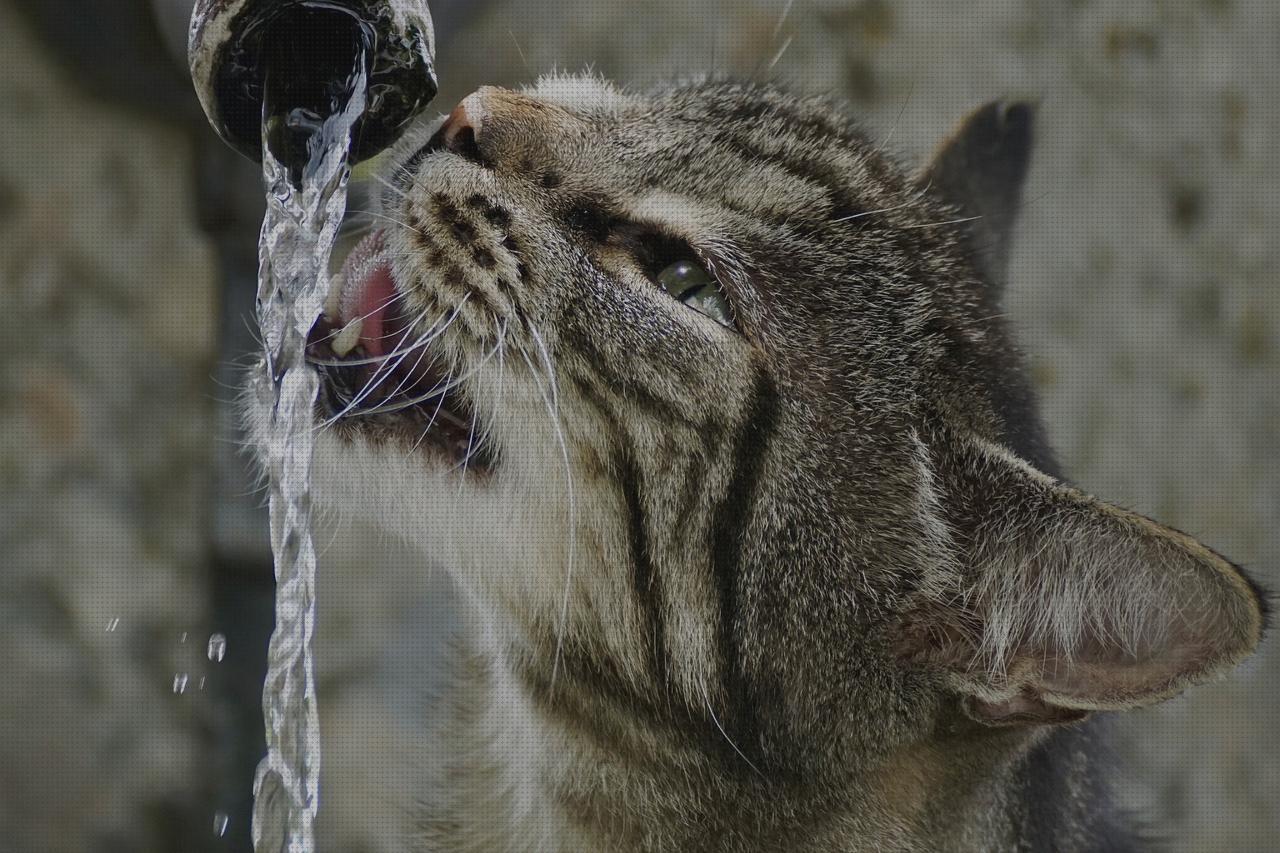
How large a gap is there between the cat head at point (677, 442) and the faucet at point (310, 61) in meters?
0.16

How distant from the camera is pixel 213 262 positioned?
2.69m

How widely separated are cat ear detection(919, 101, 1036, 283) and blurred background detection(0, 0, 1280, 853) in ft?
0.29

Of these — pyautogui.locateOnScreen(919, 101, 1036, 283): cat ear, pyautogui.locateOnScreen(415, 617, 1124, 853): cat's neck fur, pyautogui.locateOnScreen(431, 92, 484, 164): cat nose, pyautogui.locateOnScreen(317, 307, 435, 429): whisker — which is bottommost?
pyautogui.locateOnScreen(415, 617, 1124, 853): cat's neck fur

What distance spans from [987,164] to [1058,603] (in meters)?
0.98

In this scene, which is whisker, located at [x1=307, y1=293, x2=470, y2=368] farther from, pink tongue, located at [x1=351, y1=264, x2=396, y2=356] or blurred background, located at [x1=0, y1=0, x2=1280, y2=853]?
blurred background, located at [x1=0, y1=0, x2=1280, y2=853]

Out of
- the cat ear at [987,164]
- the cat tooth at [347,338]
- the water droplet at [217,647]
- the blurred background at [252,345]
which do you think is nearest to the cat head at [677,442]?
the cat tooth at [347,338]

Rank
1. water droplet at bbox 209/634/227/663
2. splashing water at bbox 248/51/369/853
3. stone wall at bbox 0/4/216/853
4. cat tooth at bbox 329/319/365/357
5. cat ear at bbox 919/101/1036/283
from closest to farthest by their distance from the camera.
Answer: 1. splashing water at bbox 248/51/369/853
2. cat tooth at bbox 329/319/365/357
3. cat ear at bbox 919/101/1036/283
4. stone wall at bbox 0/4/216/853
5. water droplet at bbox 209/634/227/663

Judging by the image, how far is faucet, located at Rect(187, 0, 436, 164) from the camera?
1299 mm

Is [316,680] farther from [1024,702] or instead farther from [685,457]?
[1024,702]

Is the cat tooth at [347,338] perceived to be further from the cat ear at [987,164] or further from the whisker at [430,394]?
the cat ear at [987,164]

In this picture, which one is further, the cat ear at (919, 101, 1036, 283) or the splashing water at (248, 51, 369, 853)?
the cat ear at (919, 101, 1036, 283)

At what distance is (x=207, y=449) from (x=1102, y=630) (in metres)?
2.02

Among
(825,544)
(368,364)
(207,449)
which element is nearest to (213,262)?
(207,449)

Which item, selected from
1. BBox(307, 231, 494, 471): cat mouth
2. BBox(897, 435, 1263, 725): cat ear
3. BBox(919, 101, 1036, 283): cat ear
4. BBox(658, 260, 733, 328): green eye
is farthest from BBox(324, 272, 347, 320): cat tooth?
BBox(919, 101, 1036, 283): cat ear
